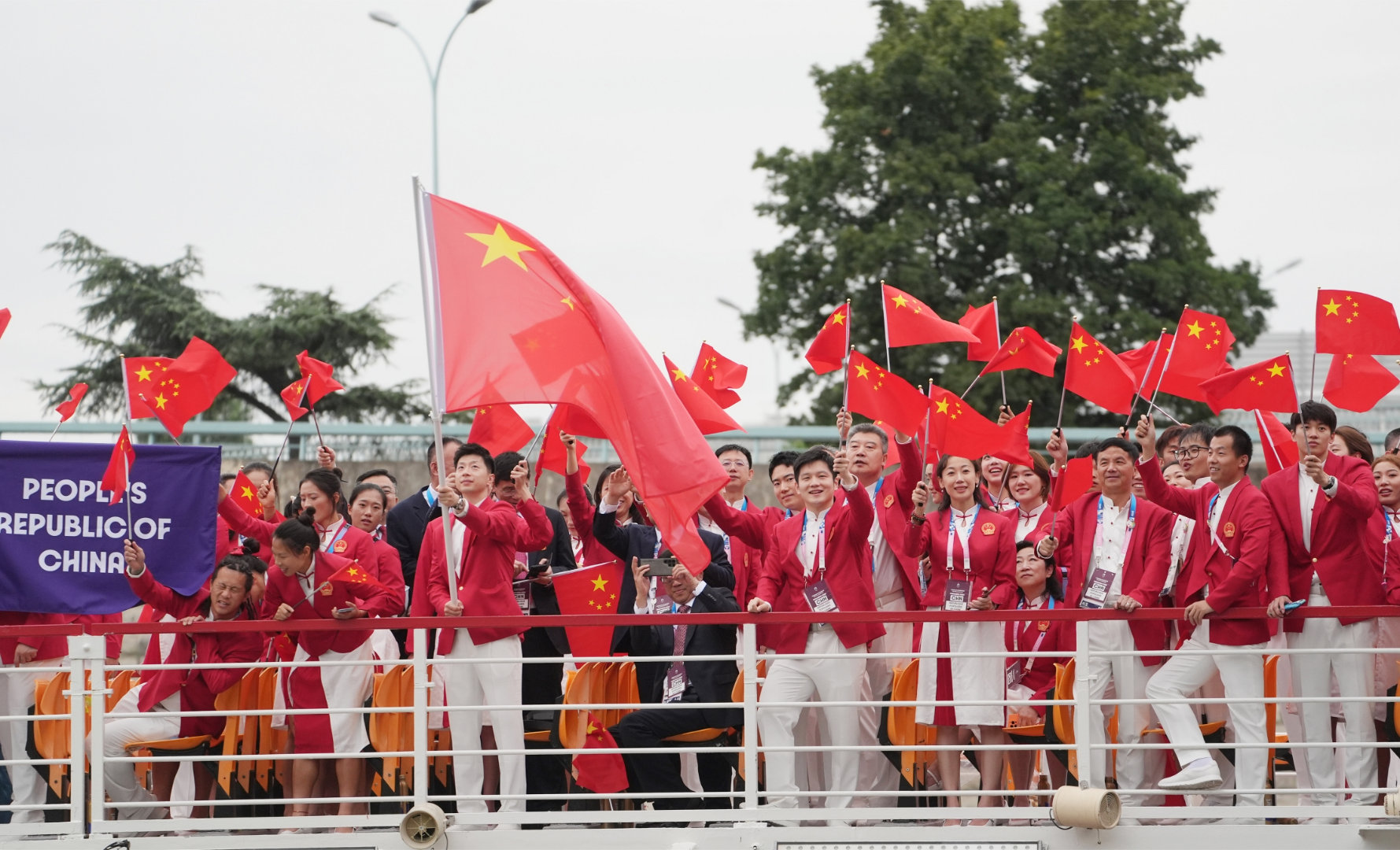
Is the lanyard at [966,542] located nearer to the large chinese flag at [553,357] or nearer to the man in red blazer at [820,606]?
the man in red blazer at [820,606]

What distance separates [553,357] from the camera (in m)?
7.54

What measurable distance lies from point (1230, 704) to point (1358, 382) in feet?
7.06

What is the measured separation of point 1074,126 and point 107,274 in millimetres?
17048

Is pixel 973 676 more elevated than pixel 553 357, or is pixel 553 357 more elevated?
pixel 553 357

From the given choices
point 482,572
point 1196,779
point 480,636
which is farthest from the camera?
point 482,572

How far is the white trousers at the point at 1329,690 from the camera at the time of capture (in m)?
7.60

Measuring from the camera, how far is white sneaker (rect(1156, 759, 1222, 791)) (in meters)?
7.32

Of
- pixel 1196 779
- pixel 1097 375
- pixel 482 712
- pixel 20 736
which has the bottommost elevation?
pixel 1196 779

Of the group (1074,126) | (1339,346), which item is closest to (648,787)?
(1339,346)

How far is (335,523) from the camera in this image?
349 inches

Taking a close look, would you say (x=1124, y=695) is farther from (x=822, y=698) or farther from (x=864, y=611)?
(x=822, y=698)

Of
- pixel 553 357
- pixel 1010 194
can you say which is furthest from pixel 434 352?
pixel 1010 194

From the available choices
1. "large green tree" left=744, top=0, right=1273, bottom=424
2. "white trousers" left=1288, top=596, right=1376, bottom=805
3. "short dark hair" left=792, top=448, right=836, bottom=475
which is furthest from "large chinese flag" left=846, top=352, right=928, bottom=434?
"large green tree" left=744, top=0, right=1273, bottom=424

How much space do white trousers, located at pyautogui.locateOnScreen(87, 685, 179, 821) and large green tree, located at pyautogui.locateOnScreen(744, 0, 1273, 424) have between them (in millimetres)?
16993
